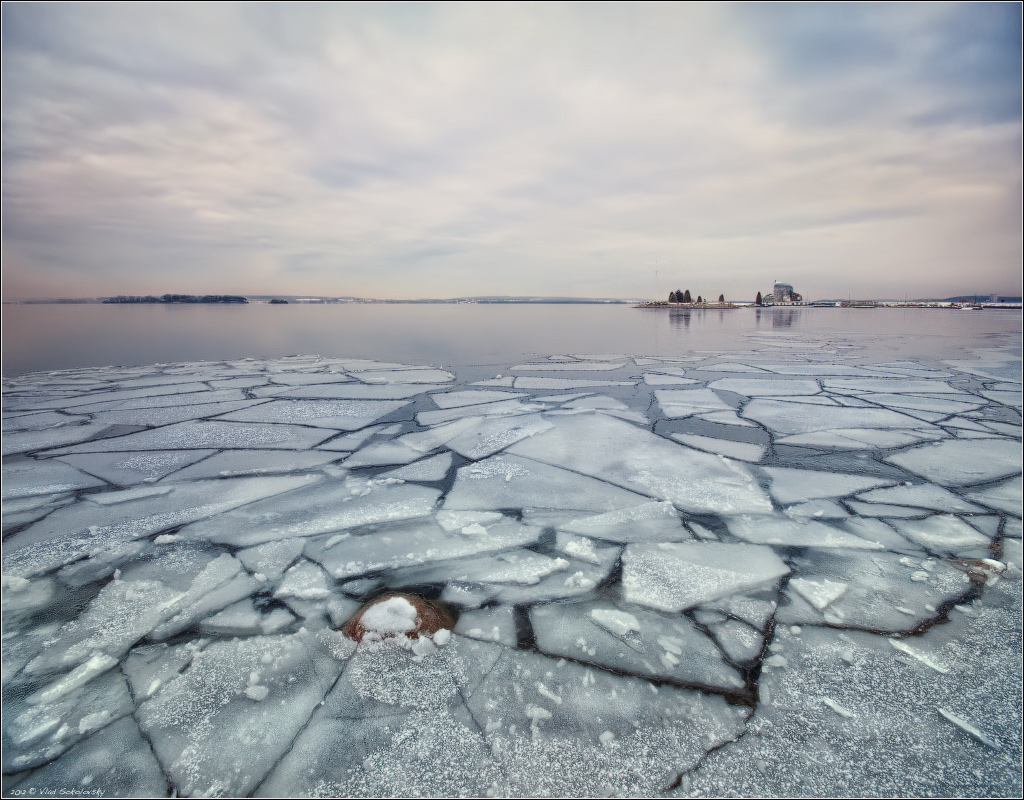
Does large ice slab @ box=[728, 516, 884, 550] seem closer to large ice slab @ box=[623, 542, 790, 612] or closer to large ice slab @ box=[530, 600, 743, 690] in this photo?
large ice slab @ box=[623, 542, 790, 612]

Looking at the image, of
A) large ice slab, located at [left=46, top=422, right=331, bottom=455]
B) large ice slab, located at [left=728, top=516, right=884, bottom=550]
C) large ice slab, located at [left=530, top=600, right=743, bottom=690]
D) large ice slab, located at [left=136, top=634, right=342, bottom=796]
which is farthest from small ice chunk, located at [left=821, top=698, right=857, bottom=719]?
large ice slab, located at [left=46, top=422, right=331, bottom=455]

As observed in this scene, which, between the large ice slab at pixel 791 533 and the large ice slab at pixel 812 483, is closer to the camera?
the large ice slab at pixel 791 533

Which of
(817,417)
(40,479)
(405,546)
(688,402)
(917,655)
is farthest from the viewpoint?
(688,402)

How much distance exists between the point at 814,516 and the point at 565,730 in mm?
1299

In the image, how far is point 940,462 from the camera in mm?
2225

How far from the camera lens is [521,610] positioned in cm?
121

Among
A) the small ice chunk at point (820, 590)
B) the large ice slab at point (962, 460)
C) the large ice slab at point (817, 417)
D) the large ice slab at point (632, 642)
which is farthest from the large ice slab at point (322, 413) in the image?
the large ice slab at point (962, 460)

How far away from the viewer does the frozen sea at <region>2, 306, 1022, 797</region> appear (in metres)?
0.83

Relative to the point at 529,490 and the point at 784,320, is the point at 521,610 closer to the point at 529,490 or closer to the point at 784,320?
the point at 529,490

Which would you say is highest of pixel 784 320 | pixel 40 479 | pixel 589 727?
pixel 784 320

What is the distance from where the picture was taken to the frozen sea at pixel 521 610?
32.8 inches

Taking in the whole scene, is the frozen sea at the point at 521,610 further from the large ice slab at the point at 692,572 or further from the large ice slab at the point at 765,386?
the large ice slab at the point at 765,386

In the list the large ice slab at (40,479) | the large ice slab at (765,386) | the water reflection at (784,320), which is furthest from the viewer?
the water reflection at (784,320)

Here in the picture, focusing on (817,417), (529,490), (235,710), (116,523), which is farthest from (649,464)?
(116,523)
